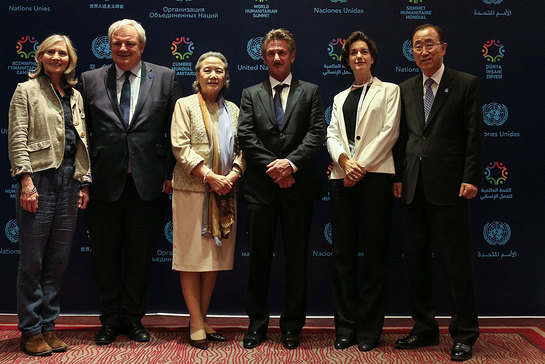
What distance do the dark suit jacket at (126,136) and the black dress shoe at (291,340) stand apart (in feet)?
4.15

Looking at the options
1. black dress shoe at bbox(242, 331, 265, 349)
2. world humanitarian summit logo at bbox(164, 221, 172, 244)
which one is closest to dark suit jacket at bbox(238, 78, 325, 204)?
black dress shoe at bbox(242, 331, 265, 349)

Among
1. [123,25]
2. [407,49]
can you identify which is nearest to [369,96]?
[407,49]

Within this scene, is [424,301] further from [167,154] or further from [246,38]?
[246,38]

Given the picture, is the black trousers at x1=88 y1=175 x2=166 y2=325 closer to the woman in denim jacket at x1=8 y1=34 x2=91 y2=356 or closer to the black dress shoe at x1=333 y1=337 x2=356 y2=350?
the woman in denim jacket at x1=8 y1=34 x2=91 y2=356

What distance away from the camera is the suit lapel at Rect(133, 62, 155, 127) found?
3.34 meters

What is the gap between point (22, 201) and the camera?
10.1 feet

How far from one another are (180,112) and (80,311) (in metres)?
1.98

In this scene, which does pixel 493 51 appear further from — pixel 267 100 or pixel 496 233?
pixel 267 100

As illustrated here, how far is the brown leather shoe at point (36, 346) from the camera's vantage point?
10.2ft

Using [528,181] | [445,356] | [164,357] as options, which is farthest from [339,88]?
[164,357]

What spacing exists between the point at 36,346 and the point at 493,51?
155 inches

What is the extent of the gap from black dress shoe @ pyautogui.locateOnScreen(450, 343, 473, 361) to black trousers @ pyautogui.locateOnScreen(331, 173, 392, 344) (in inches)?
18.4

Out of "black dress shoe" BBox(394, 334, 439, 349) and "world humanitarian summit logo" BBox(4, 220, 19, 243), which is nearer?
"black dress shoe" BBox(394, 334, 439, 349)

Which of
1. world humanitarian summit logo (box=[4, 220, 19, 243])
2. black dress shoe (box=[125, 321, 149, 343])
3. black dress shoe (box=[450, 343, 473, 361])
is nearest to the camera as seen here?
black dress shoe (box=[450, 343, 473, 361])
